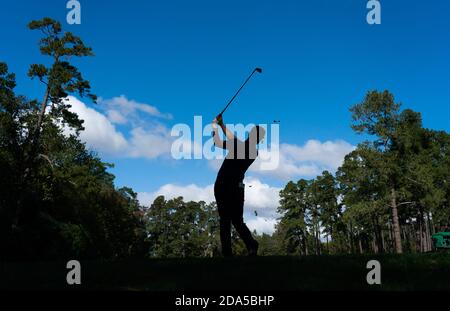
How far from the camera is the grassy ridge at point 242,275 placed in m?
5.04

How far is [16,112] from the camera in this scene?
109ft

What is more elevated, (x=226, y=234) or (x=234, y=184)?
(x=234, y=184)

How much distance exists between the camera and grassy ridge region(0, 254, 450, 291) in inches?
198

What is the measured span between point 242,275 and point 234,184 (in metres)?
2.84

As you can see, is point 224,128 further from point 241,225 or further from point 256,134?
point 241,225

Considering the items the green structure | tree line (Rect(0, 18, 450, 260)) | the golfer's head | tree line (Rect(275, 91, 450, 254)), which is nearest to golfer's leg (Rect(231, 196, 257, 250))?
the golfer's head

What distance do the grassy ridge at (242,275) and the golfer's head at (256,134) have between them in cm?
237

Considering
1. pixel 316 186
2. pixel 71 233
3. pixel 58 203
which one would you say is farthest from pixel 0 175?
pixel 316 186

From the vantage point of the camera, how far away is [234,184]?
830 centimetres

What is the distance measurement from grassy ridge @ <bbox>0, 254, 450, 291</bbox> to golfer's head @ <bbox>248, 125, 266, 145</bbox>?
237cm

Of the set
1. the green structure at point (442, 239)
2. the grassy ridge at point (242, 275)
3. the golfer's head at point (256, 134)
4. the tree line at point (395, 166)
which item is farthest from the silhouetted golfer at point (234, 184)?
the tree line at point (395, 166)

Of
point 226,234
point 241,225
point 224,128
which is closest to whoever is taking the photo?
point 241,225

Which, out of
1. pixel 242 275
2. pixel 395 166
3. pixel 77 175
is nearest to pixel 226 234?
pixel 242 275
